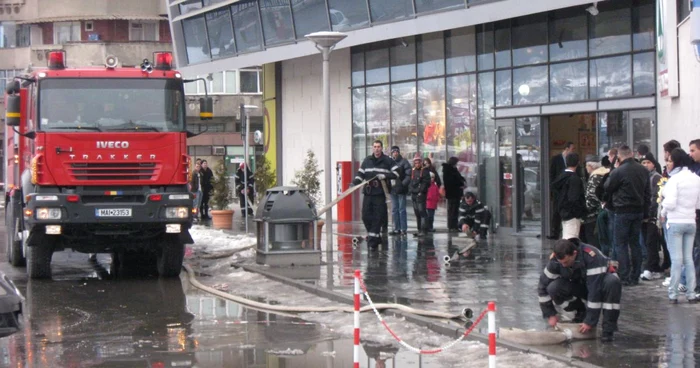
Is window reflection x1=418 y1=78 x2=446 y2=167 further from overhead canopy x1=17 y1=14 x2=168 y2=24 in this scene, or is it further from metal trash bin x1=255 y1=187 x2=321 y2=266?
overhead canopy x1=17 y1=14 x2=168 y2=24

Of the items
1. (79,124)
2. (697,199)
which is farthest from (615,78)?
(79,124)

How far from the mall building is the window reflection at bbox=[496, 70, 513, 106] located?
4cm

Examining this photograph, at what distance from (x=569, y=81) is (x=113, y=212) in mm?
10268

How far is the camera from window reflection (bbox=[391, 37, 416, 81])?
88.0 ft

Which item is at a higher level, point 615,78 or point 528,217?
point 615,78

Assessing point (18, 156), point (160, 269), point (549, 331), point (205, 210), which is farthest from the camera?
point (205, 210)

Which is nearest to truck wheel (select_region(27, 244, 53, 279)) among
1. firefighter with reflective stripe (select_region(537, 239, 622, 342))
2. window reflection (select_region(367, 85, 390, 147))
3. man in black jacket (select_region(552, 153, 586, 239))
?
man in black jacket (select_region(552, 153, 586, 239))

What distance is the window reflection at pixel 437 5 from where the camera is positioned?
2301 centimetres

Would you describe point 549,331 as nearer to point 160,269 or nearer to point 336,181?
point 160,269

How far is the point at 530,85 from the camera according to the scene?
22797mm

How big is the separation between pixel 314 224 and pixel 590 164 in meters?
4.41

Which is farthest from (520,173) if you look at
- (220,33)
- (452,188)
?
(220,33)

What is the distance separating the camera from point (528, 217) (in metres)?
22.9

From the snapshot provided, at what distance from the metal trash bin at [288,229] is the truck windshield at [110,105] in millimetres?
1993
